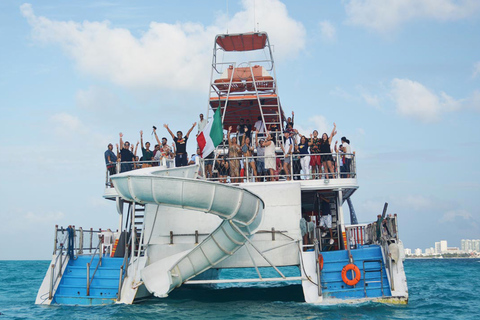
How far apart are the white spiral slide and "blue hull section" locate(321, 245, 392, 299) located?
8.51 ft

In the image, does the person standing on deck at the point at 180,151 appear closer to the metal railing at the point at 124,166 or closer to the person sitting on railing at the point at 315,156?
the metal railing at the point at 124,166

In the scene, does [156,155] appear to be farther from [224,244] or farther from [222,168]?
[224,244]

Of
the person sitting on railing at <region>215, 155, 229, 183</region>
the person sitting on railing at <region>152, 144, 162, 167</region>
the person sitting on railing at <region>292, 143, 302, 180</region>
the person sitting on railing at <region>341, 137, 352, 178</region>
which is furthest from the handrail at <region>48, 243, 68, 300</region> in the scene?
the person sitting on railing at <region>341, 137, 352, 178</region>

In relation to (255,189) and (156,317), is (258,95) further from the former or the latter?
(156,317)

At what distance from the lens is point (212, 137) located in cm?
1681

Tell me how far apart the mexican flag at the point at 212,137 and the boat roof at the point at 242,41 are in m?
6.06

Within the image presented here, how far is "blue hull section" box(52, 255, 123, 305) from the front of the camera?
47.7 feet

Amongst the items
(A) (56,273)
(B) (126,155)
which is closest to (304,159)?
(B) (126,155)

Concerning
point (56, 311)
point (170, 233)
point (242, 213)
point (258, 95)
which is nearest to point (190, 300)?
point (170, 233)

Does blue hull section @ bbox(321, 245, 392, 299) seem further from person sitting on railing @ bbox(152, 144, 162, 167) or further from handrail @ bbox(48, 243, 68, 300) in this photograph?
handrail @ bbox(48, 243, 68, 300)

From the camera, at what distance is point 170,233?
50.8ft

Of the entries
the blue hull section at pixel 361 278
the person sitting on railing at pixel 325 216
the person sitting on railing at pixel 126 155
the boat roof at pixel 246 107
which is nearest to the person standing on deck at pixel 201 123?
the boat roof at pixel 246 107

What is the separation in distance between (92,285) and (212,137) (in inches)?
239

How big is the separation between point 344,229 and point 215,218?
4203 millimetres
